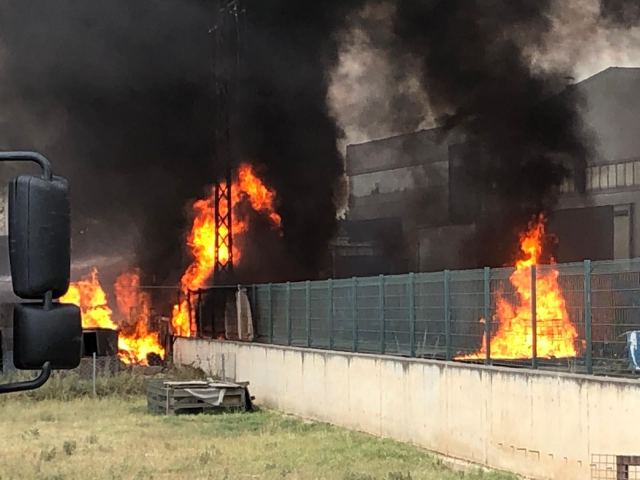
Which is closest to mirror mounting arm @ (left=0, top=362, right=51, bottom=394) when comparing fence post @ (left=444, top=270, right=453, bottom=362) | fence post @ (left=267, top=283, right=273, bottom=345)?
fence post @ (left=444, top=270, right=453, bottom=362)

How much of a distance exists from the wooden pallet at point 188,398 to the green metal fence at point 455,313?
6.22ft

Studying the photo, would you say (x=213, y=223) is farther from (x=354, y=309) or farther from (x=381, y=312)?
(x=381, y=312)

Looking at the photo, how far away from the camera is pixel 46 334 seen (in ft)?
14.4

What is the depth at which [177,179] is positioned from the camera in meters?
42.0

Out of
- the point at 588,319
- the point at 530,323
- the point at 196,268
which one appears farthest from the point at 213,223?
the point at 588,319

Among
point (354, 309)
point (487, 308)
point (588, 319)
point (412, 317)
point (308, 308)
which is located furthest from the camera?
point (308, 308)

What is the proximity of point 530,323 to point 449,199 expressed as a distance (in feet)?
108

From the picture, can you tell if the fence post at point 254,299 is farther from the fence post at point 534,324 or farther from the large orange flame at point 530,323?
the fence post at point 534,324

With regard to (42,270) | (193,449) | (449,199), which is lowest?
Answer: (193,449)

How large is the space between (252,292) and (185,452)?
11.4 m

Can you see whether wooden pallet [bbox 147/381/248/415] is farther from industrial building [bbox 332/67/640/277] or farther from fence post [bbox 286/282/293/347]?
industrial building [bbox 332/67/640/277]

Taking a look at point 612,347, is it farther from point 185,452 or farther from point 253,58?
point 253,58

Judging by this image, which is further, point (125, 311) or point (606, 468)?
point (125, 311)

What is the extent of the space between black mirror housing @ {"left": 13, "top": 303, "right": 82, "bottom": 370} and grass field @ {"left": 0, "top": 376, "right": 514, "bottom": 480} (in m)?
9.61
